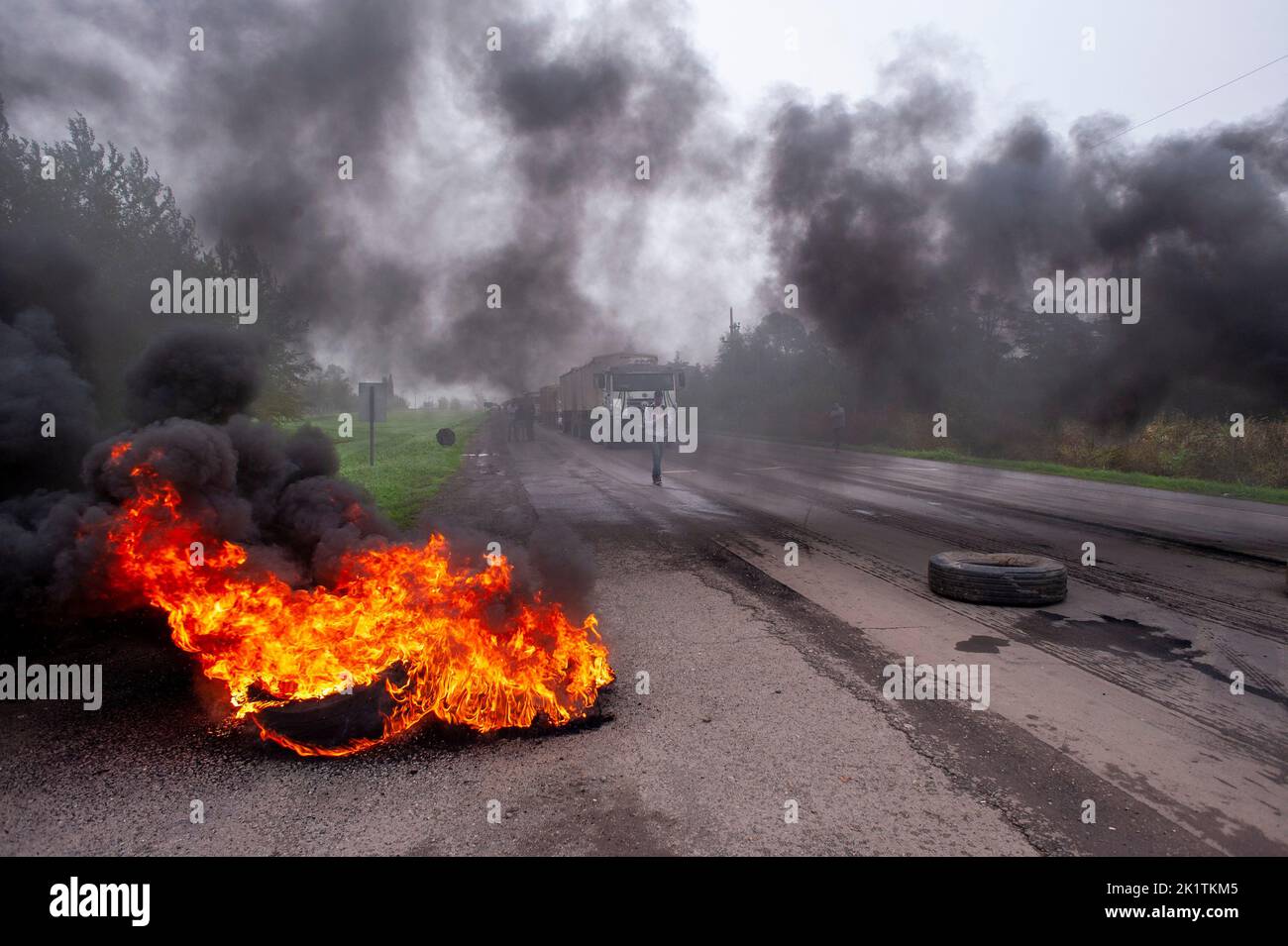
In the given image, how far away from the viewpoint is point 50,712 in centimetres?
425

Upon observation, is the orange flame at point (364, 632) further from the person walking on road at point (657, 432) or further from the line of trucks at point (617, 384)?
the line of trucks at point (617, 384)

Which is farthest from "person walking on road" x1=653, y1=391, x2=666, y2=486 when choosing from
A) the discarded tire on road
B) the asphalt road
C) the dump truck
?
the discarded tire on road

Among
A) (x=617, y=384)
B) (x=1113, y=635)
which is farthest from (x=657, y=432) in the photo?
(x=1113, y=635)

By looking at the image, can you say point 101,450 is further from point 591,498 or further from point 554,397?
point 554,397

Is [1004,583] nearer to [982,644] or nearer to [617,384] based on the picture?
[982,644]

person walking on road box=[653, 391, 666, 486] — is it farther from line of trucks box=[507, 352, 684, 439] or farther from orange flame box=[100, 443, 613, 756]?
orange flame box=[100, 443, 613, 756]

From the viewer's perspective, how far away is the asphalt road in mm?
2893

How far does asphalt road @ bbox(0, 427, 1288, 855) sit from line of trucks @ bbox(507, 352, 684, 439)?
54.8 feet

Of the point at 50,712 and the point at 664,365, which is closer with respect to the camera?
the point at 50,712

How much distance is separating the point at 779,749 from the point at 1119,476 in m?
17.2

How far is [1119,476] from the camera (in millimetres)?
17047

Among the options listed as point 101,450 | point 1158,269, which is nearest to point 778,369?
point 1158,269
